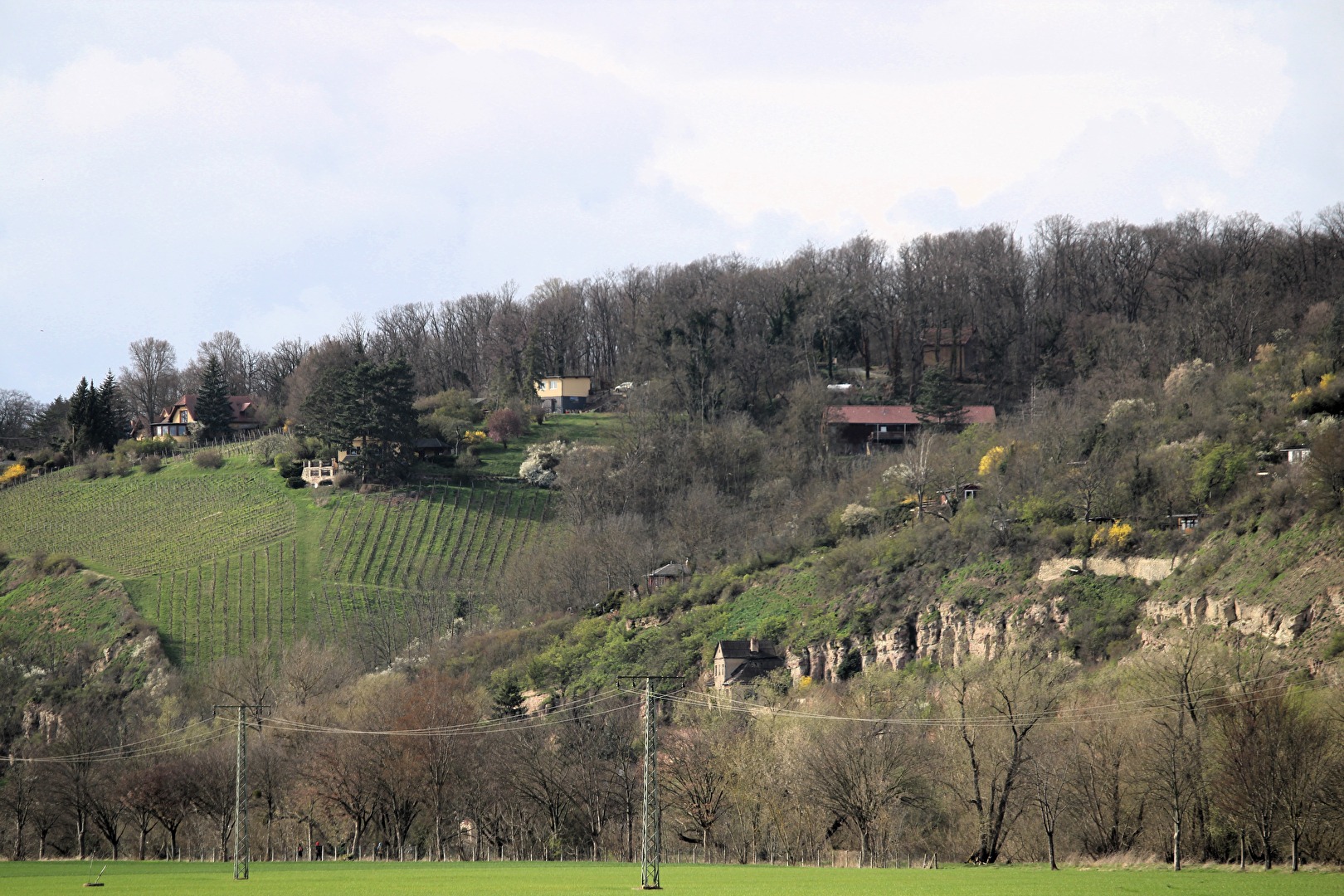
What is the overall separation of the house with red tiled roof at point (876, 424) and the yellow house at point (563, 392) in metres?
29.7

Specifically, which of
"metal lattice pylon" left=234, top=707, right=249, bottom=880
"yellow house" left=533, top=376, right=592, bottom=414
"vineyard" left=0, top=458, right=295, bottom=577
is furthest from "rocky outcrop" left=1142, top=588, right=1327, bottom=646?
"yellow house" left=533, top=376, right=592, bottom=414

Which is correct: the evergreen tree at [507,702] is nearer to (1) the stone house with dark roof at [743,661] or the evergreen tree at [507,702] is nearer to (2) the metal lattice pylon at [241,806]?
(1) the stone house with dark roof at [743,661]

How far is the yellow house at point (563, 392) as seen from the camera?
131 metres

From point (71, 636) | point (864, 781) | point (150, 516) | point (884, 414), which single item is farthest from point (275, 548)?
point (864, 781)

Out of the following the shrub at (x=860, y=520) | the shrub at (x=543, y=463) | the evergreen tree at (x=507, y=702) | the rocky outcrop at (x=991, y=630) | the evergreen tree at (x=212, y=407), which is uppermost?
the evergreen tree at (x=212, y=407)

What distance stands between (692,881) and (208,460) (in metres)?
88.0

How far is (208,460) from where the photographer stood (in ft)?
398

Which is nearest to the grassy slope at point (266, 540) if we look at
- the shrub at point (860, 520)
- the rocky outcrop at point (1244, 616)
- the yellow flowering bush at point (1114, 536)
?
the shrub at point (860, 520)

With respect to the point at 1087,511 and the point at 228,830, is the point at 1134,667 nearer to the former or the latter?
the point at 1087,511

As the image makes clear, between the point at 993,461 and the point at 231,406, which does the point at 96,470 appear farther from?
the point at 993,461

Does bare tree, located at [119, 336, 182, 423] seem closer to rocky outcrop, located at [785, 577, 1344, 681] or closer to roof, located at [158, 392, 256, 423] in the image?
roof, located at [158, 392, 256, 423]

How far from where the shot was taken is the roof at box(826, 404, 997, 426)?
108250 mm

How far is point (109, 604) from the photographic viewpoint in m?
95.1

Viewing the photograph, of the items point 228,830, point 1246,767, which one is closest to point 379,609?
point 228,830
